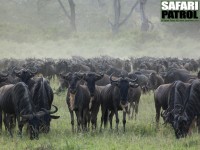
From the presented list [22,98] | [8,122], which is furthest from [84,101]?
[8,122]

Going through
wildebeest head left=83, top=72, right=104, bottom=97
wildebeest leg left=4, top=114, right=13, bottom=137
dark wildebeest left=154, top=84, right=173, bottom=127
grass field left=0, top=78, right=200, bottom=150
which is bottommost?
grass field left=0, top=78, right=200, bottom=150

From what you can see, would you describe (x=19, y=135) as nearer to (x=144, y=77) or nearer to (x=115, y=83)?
(x=115, y=83)

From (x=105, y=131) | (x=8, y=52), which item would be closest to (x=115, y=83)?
Answer: (x=105, y=131)

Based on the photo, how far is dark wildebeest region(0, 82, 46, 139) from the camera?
1218 cm

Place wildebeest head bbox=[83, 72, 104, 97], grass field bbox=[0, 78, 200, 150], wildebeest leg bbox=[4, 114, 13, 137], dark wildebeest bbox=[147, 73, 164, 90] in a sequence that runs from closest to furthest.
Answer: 1. grass field bbox=[0, 78, 200, 150]
2. wildebeest leg bbox=[4, 114, 13, 137]
3. wildebeest head bbox=[83, 72, 104, 97]
4. dark wildebeest bbox=[147, 73, 164, 90]

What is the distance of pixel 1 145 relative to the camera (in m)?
11.9

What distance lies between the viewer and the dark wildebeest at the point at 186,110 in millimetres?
12367

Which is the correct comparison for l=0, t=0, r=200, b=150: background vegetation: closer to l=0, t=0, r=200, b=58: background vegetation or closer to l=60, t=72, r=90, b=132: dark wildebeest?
l=0, t=0, r=200, b=58: background vegetation

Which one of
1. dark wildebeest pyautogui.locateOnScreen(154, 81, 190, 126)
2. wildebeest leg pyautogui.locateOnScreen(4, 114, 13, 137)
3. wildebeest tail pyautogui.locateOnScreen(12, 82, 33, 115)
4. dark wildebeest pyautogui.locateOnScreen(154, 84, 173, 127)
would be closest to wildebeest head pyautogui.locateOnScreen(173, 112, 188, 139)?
dark wildebeest pyautogui.locateOnScreen(154, 81, 190, 126)

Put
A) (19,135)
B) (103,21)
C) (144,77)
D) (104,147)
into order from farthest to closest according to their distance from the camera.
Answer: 1. (103,21)
2. (144,77)
3. (19,135)
4. (104,147)

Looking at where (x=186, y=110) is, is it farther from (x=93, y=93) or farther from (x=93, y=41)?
(x=93, y=41)

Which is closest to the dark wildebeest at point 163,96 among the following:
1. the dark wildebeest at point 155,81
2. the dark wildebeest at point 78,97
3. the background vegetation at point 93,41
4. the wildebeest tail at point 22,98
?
the dark wildebeest at point 78,97

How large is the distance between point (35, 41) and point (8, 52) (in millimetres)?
7670

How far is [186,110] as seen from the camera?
13016mm
